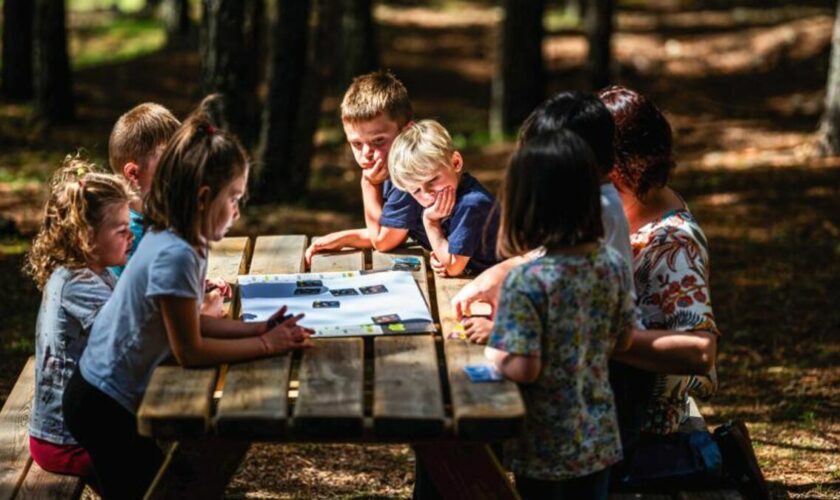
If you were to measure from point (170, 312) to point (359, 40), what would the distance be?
1161 cm

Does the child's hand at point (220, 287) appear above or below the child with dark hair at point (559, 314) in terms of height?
below

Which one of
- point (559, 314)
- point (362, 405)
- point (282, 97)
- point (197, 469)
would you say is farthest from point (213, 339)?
point (282, 97)

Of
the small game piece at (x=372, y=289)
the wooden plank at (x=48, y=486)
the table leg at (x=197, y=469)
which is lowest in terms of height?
the wooden plank at (x=48, y=486)

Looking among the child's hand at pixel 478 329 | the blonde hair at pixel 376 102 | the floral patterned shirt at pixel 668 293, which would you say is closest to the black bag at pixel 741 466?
the floral patterned shirt at pixel 668 293

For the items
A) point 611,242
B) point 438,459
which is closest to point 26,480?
point 438,459

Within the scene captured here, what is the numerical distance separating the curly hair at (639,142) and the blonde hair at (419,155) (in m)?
0.58

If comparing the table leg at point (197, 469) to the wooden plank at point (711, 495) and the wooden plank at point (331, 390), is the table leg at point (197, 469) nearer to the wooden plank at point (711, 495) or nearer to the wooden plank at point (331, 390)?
the wooden plank at point (331, 390)

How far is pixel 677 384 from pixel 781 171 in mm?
7072

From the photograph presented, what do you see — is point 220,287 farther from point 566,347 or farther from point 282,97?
point 282,97

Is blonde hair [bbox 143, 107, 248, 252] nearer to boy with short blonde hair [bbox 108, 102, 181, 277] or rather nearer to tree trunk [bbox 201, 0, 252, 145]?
boy with short blonde hair [bbox 108, 102, 181, 277]

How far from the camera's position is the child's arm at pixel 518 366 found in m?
3.01

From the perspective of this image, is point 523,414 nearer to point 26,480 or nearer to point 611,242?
point 611,242

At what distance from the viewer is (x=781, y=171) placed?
10.4 metres

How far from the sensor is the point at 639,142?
369cm
